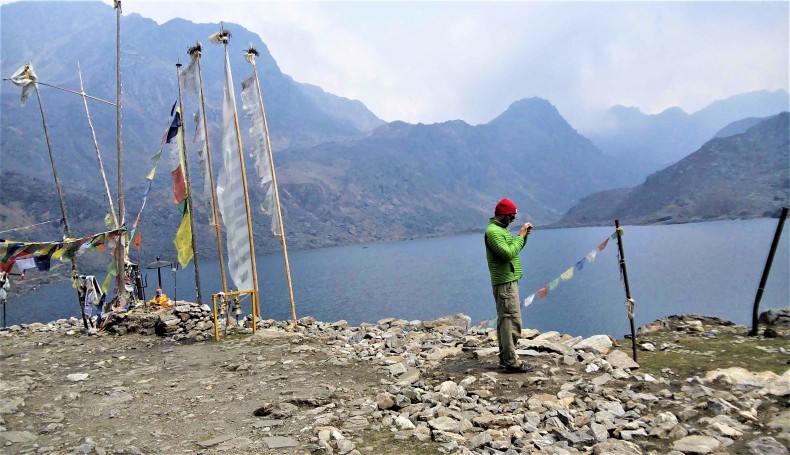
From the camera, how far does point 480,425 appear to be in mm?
6445

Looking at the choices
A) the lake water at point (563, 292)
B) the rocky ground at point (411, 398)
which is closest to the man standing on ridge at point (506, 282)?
the rocky ground at point (411, 398)

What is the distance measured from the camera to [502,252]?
26.2 feet

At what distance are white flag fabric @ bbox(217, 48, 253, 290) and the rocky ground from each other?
232 cm

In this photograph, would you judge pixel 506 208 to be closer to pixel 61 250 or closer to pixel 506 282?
pixel 506 282

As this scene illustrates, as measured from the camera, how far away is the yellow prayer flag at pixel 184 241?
15.1 m

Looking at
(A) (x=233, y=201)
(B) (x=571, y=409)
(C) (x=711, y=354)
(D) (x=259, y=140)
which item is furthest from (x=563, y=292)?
(B) (x=571, y=409)

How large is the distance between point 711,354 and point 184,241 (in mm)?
13780

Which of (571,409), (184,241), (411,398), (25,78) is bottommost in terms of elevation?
(571,409)

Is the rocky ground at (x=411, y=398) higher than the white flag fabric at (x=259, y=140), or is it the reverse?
the white flag fabric at (x=259, y=140)

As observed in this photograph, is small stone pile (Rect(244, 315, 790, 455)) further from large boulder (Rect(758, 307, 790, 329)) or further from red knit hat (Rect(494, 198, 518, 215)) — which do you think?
large boulder (Rect(758, 307, 790, 329))

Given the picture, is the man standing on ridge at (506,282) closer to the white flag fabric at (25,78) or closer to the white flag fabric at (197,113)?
the white flag fabric at (197,113)

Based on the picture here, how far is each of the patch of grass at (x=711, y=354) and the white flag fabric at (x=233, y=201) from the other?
9.77 metres

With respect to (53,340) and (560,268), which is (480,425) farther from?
(560,268)

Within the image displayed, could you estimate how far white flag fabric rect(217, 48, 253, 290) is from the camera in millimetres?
13906
